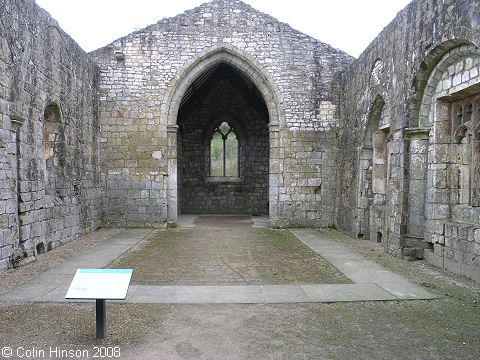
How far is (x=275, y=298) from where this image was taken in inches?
195

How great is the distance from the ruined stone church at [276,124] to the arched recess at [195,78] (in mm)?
41

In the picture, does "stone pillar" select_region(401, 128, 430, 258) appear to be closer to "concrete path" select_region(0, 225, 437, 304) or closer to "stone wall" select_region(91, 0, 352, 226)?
"concrete path" select_region(0, 225, 437, 304)

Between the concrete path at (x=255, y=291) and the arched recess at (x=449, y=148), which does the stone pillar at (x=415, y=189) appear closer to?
the arched recess at (x=449, y=148)

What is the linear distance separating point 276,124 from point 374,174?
11.2 feet

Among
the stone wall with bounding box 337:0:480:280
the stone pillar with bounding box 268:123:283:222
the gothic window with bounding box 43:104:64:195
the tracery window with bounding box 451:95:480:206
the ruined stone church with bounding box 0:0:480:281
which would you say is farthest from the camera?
the stone pillar with bounding box 268:123:283:222

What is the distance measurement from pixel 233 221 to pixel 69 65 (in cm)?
711

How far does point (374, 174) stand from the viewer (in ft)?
30.4

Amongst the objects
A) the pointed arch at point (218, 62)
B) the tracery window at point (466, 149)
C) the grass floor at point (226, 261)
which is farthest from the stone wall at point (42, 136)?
the tracery window at point (466, 149)

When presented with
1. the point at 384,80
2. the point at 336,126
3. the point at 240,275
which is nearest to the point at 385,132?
the point at 384,80

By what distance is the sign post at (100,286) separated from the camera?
328 centimetres

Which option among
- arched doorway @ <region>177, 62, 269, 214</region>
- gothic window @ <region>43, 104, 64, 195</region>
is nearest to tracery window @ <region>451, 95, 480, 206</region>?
gothic window @ <region>43, 104, 64, 195</region>

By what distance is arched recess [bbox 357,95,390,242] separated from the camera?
9047 millimetres

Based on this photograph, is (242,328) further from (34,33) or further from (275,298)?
(34,33)

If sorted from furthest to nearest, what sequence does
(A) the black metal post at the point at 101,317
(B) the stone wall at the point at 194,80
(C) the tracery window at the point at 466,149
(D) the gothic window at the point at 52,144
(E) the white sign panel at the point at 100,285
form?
(B) the stone wall at the point at 194,80, (D) the gothic window at the point at 52,144, (C) the tracery window at the point at 466,149, (A) the black metal post at the point at 101,317, (E) the white sign panel at the point at 100,285
